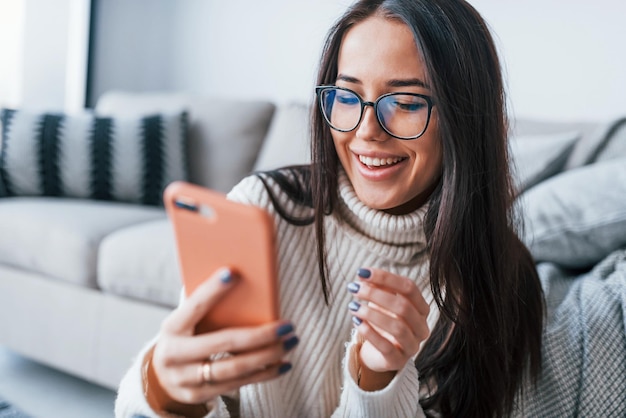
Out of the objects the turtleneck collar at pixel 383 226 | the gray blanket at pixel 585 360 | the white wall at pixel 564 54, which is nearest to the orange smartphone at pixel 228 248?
the turtleneck collar at pixel 383 226

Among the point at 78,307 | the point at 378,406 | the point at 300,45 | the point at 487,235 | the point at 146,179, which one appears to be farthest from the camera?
the point at 300,45

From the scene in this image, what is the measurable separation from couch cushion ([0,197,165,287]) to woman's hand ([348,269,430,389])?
1308mm

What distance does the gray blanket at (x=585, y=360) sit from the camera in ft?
3.62

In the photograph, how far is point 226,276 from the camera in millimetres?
647

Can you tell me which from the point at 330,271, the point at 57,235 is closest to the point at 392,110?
the point at 330,271

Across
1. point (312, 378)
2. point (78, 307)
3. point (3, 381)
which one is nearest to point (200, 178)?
point (78, 307)

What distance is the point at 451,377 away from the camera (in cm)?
106

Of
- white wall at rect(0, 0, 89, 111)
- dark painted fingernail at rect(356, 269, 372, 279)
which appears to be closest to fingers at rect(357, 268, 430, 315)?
dark painted fingernail at rect(356, 269, 372, 279)

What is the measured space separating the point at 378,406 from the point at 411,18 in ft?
1.61

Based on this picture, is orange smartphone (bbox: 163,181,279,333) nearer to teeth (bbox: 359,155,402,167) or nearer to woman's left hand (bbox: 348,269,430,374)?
woman's left hand (bbox: 348,269,430,374)

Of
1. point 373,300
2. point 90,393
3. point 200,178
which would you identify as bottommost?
point 90,393

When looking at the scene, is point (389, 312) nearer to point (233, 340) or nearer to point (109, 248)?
point (233, 340)

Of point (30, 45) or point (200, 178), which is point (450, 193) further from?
point (30, 45)

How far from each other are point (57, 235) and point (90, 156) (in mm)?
440
